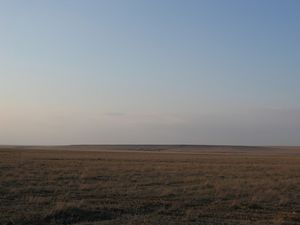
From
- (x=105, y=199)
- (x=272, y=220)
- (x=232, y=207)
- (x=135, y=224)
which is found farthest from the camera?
(x=105, y=199)

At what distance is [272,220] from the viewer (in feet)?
51.4

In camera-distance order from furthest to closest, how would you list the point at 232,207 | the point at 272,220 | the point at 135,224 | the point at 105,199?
the point at 105,199
the point at 232,207
the point at 272,220
the point at 135,224

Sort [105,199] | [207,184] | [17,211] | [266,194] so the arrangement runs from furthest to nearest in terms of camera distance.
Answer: [207,184], [266,194], [105,199], [17,211]

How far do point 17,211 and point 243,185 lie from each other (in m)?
14.8

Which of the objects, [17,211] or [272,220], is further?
[17,211]

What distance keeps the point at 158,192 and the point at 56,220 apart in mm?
9377

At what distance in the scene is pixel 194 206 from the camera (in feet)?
63.6

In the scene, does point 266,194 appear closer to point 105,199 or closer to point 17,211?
point 105,199

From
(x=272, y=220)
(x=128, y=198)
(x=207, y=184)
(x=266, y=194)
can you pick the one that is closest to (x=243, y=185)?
(x=207, y=184)

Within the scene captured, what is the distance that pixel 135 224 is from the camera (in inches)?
556

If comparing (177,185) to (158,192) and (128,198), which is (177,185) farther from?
(128,198)

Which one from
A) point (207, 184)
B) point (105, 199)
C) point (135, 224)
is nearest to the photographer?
point (135, 224)

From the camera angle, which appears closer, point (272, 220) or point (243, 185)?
point (272, 220)

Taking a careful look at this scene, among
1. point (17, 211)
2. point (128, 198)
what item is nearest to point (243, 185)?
point (128, 198)
